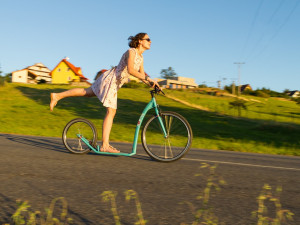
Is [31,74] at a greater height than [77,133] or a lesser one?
greater

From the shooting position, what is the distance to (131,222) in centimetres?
260

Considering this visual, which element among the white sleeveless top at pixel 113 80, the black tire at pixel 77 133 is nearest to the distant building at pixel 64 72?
the black tire at pixel 77 133

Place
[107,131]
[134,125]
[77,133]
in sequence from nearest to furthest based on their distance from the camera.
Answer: [107,131] → [77,133] → [134,125]

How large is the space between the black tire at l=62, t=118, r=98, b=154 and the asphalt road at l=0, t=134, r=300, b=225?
0.61ft

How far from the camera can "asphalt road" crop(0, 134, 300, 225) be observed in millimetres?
2824

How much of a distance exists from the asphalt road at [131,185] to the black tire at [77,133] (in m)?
0.19

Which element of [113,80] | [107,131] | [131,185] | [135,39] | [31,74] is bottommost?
[131,185]

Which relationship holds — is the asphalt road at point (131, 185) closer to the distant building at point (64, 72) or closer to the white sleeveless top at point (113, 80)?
the white sleeveless top at point (113, 80)

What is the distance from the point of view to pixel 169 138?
209 inches

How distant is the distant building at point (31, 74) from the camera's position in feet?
279

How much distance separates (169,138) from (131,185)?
1.68 metres

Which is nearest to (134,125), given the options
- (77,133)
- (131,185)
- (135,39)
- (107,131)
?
(77,133)

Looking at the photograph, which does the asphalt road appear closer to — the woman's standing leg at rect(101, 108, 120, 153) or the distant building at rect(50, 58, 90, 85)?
Answer: the woman's standing leg at rect(101, 108, 120, 153)

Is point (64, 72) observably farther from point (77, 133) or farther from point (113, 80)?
point (113, 80)
